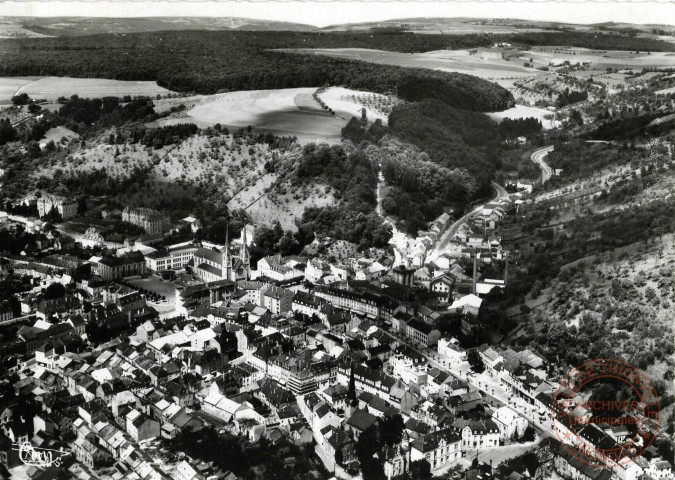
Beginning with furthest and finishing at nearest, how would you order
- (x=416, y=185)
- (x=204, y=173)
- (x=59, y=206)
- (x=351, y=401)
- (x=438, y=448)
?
(x=204, y=173) < (x=59, y=206) < (x=416, y=185) < (x=351, y=401) < (x=438, y=448)

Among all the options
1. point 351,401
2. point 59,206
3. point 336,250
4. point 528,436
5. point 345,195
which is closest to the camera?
point 528,436

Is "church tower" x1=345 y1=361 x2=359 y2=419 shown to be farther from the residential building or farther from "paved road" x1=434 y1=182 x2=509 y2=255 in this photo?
the residential building

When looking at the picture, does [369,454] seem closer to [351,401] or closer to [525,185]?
[351,401]

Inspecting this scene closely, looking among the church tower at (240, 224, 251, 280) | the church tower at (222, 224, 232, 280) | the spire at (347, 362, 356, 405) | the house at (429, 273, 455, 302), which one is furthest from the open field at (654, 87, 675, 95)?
the spire at (347, 362, 356, 405)

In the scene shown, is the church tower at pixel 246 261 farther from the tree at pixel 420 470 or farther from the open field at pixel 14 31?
the open field at pixel 14 31

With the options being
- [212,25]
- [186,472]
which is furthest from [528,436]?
[212,25]
